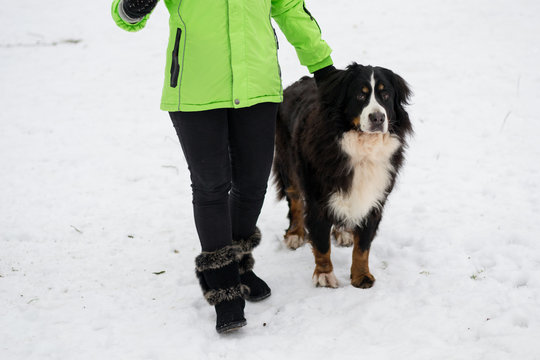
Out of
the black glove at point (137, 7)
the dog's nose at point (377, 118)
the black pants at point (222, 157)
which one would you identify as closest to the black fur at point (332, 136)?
the dog's nose at point (377, 118)

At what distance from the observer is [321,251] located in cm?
279

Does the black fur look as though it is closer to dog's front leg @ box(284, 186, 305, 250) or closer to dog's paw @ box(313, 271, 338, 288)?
dog's paw @ box(313, 271, 338, 288)

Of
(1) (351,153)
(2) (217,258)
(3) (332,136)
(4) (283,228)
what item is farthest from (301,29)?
(4) (283,228)

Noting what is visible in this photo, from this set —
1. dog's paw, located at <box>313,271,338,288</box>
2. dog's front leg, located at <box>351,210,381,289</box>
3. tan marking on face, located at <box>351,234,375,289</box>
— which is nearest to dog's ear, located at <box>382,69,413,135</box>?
dog's front leg, located at <box>351,210,381,289</box>

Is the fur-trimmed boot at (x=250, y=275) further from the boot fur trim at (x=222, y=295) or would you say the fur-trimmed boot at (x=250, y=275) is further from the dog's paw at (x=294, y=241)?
the dog's paw at (x=294, y=241)

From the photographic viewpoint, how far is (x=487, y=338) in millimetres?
2125

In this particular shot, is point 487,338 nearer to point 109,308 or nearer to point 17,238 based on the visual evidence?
point 109,308

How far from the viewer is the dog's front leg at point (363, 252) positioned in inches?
107

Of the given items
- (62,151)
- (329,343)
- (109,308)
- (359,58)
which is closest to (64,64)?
(62,151)

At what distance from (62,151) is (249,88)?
12.3ft

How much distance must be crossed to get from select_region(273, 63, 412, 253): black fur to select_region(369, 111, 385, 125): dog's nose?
0.35ft

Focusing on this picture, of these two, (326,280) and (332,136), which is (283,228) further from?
(332,136)

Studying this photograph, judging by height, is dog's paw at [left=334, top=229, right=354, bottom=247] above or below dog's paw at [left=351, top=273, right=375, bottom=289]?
below

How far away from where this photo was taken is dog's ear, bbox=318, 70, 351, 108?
254 centimetres
